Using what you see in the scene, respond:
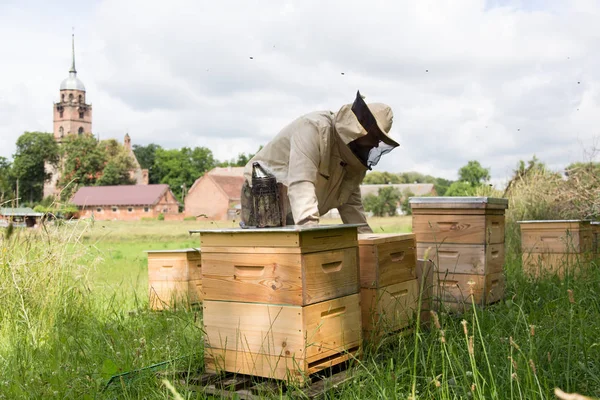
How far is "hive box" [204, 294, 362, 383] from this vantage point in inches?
105

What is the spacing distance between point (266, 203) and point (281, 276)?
1.90ft

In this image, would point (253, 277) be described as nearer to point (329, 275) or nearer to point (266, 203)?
point (329, 275)

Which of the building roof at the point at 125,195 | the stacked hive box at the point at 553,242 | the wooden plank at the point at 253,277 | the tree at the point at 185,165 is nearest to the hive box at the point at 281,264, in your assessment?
the wooden plank at the point at 253,277

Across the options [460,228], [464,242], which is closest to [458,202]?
[460,228]

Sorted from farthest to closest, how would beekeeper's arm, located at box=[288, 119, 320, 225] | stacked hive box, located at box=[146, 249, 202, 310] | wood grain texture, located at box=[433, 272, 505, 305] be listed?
stacked hive box, located at box=[146, 249, 202, 310] < wood grain texture, located at box=[433, 272, 505, 305] < beekeeper's arm, located at box=[288, 119, 320, 225]

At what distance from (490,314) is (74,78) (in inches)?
4975

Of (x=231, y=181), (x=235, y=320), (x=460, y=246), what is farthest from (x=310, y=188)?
(x=231, y=181)

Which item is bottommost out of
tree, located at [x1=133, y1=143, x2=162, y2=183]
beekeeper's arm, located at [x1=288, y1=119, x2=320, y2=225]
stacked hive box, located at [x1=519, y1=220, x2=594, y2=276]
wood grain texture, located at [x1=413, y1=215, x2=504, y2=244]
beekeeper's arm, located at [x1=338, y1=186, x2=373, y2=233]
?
stacked hive box, located at [x1=519, y1=220, x2=594, y2=276]

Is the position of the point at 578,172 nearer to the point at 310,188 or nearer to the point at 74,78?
the point at 310,188

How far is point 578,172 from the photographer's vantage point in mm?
9305

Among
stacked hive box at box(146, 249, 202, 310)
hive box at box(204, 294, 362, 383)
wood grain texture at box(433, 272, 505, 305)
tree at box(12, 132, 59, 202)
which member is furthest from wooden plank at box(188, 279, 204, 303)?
tree at box(12, 132, 59, 202)

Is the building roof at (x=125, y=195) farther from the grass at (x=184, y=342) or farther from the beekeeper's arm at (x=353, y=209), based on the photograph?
the beekeeper's arm at (x=353, y=209)

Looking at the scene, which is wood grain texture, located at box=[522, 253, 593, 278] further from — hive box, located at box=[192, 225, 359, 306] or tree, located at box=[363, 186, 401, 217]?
tree, located at box=[363, 186, 401, 217]

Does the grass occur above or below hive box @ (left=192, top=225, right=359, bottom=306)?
below
